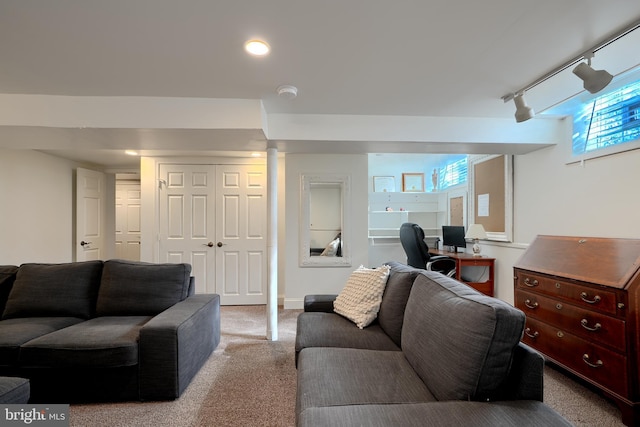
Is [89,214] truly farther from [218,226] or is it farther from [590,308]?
[590,308]

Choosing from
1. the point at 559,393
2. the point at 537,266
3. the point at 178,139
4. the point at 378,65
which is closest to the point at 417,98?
the point at 378,65

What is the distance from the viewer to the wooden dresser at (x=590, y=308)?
5.53 ft

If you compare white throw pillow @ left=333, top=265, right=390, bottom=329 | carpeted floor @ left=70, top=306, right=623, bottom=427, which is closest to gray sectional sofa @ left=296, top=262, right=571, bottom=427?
white throw pillow @ left=333, top=265, right=390, bottom=329

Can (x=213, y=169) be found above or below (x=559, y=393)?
above

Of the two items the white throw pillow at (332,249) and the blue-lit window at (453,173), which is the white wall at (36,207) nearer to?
the white throw pillow at (332,249)

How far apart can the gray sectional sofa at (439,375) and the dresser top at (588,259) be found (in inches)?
45.6

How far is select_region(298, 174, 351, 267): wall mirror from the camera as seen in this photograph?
404 cm

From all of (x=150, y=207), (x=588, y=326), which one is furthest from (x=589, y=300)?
(x=150, y=207)

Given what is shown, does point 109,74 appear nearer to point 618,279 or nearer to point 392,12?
point 392,12

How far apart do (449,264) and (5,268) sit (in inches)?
190

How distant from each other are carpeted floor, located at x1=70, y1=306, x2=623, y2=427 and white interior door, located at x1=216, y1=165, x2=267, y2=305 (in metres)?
1.63

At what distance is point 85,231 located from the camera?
178 inches

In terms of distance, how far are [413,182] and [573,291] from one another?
3687 mm

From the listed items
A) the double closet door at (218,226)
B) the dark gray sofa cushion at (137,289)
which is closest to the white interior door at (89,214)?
the double closet door at (218,226)
